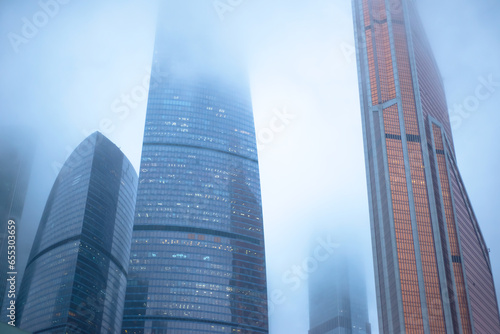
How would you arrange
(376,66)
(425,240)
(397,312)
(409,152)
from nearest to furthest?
(397,312) → (425,240) → (409,152) → (376,66)

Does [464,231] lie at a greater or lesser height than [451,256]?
greater

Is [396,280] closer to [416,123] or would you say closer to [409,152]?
[409,152]

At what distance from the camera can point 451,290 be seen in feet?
522

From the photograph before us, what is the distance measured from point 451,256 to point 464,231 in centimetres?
2149

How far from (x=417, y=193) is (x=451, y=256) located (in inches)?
825

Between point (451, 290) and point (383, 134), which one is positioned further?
point (383, 134)

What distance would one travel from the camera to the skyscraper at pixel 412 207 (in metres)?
155

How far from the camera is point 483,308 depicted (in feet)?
597

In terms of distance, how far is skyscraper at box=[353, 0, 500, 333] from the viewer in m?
155

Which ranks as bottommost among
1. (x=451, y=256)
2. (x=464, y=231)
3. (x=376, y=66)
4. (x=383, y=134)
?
(x=451, y=256)

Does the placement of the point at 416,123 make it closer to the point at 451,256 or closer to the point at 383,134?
the point at 383,134

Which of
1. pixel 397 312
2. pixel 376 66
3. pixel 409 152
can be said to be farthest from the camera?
Result: pixel 376 66

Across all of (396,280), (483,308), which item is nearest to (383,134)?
(396,280)

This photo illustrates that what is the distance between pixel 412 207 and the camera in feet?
545
